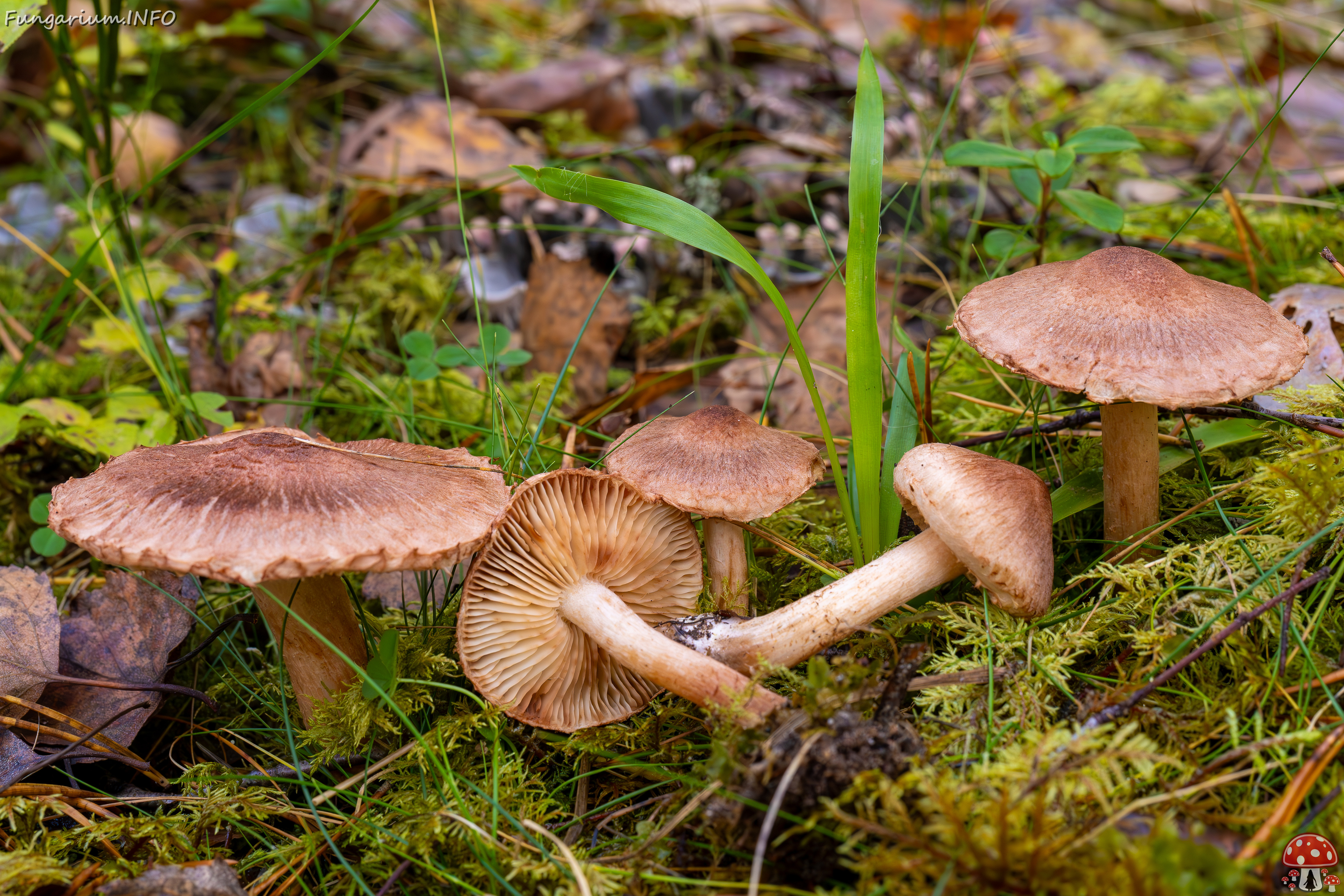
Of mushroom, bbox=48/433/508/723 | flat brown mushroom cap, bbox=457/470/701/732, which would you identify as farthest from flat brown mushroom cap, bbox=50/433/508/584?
flat brown mushroom cap, bbox=457/470/701/732

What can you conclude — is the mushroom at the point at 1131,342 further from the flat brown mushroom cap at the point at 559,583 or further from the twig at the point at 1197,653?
the flat brown mushroom cap at the point at 559,583

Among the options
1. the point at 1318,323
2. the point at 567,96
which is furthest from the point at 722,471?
the point at 567,96

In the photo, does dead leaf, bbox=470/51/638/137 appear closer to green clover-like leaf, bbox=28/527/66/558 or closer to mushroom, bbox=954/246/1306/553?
green clover-like leaf, bbox=28/527/66/558

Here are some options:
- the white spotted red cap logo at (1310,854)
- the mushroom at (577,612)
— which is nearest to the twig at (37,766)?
the mushroom at (577,612)

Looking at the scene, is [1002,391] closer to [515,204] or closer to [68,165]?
[515,204]

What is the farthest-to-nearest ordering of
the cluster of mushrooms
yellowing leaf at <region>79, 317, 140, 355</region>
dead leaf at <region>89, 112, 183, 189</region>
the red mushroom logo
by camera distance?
1. dead leaf at <region>89, 112, 183, 189</region>
2. yellowing leaf at <region>79, 317, 140, 355</region>
3. the cluster of mushrooms
4. the red mushroom logo

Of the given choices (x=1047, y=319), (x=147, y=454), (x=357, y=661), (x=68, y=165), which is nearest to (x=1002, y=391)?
(x=1047, y=319)
